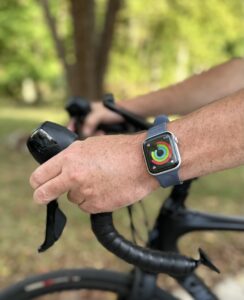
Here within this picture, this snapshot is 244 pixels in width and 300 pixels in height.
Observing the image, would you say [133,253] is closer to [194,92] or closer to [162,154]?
[162,154]

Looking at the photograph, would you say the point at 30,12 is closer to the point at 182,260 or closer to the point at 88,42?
the point at 88,42

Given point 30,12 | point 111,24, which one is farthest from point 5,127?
point 111,24

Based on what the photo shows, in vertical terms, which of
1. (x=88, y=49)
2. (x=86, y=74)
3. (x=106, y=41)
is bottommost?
(x=86, y=74)

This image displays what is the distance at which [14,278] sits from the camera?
3945 mm

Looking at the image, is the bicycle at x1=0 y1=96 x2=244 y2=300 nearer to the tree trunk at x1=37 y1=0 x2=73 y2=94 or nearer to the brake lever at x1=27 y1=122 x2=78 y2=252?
the brake lever at x1=27 y1=122 x2=78 y2=252

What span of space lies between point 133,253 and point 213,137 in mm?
375

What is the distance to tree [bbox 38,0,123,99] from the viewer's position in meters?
7.29

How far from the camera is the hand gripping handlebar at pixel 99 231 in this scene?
121 cm

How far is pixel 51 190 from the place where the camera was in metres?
1.20

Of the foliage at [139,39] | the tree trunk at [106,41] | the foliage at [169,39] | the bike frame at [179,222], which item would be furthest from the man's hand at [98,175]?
Result: the foliage at [169,39]

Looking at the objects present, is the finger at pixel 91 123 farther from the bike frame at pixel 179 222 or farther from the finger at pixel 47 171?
the finger at pixel 47 171

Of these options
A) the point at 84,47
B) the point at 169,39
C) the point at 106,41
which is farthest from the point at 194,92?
the point at 169,39

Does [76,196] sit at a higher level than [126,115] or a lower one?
lower

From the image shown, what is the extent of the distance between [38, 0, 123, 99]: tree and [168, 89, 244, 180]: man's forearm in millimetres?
6169
